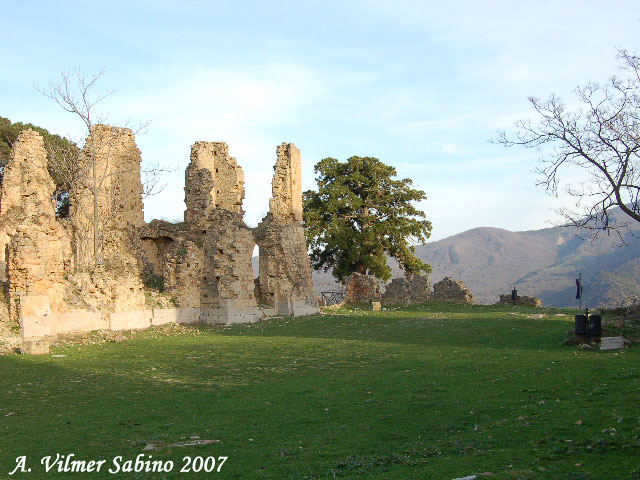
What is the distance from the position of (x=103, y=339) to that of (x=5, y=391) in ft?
29.0

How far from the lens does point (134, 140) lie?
106 ft

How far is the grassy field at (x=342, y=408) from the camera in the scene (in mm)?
7133

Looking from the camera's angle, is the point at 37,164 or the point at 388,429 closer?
the point at 388,429

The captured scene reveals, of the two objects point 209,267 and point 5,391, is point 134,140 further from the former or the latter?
point 5,391

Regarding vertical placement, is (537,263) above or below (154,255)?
above

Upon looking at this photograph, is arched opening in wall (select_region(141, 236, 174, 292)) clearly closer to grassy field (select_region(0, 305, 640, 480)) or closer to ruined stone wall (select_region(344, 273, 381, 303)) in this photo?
ruined stone wall (select_region(344, 273, 381, 303))

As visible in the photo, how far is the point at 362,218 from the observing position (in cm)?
4419

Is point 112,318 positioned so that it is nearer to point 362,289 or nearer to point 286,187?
point 286,187

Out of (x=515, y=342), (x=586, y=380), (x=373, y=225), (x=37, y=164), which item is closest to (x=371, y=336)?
(x=515, y=342)

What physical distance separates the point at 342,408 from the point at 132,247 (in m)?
23.4

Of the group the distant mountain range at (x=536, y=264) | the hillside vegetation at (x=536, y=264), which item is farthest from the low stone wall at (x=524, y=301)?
the distant mountain range at (x=536, y=264)

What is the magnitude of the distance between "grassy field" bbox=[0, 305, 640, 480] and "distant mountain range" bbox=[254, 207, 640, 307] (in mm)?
49317

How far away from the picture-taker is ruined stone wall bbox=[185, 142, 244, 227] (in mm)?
31188

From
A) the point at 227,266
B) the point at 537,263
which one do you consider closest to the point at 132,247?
the point at 227,266
